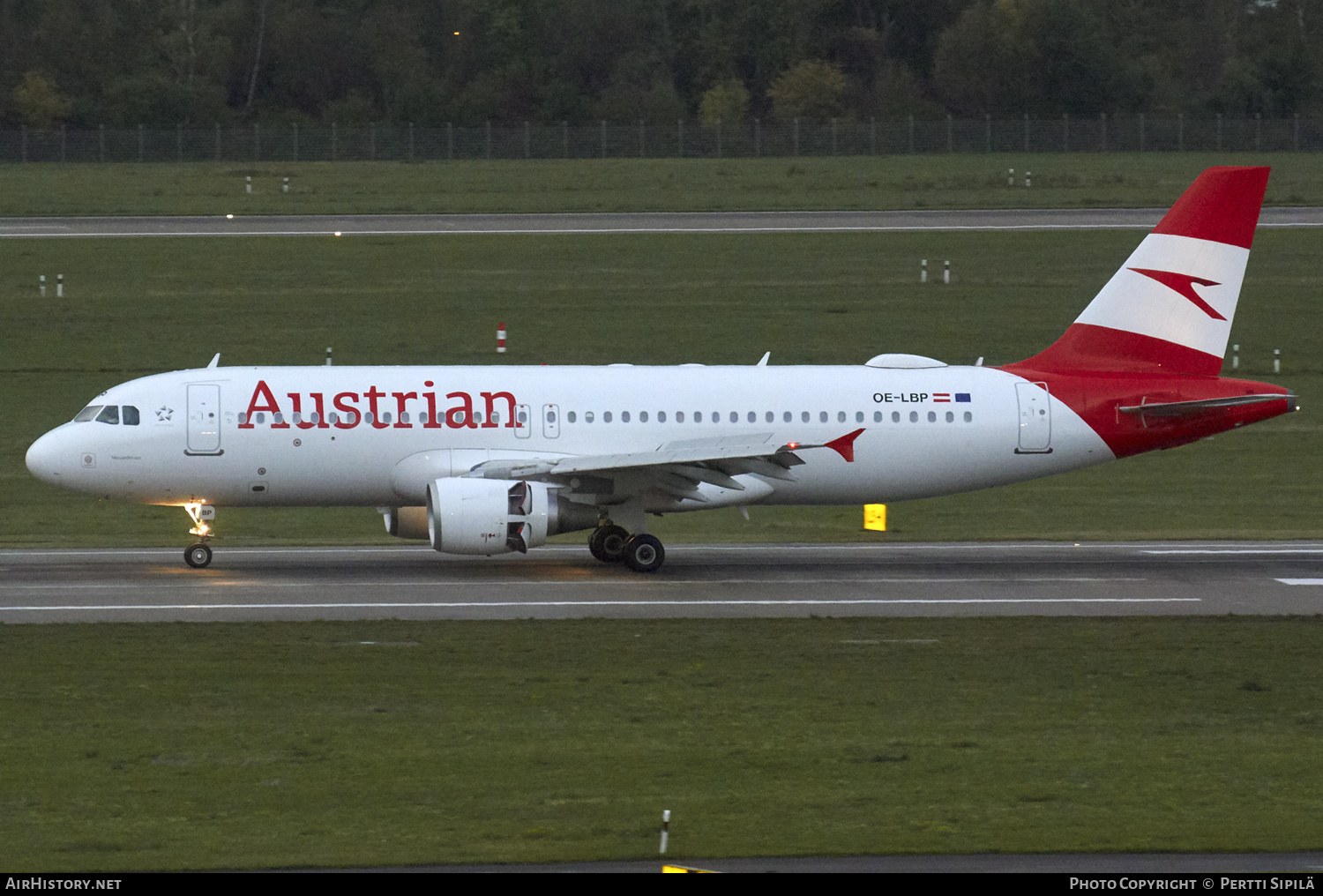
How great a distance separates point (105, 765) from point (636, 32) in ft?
318

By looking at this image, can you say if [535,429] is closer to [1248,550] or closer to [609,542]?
[609,542]

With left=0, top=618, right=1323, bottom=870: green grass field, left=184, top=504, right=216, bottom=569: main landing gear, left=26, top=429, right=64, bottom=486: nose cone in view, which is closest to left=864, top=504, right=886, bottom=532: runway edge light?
left=0, top=618, right=1323, bottom=870: green grass field

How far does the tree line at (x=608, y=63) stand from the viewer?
95.4m

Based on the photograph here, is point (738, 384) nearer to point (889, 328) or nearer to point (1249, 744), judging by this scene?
point (1249, 744)

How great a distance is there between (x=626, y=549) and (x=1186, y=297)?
11368mm

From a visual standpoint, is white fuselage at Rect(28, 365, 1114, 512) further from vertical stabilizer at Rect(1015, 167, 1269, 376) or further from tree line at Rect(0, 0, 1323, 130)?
tree line at Rect(0, 0, 1323, 130)

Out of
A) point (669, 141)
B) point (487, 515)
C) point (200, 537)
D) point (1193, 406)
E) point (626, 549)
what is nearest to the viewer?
point (487, 515)

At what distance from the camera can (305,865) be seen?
13586 millimetres

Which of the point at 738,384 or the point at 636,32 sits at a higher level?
the point at 636,32

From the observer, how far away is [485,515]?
91.4 feet

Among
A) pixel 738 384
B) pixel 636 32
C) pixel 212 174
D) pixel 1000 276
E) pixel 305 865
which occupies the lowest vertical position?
pixel 305 865

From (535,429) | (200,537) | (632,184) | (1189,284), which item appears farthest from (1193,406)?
(632,184)
